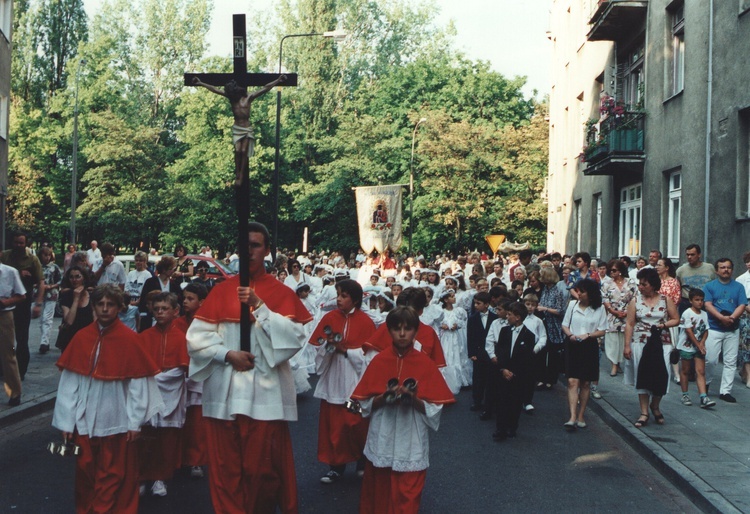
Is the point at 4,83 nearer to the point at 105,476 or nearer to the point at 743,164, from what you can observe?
the point at 743,164

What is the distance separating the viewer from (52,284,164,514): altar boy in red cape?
18.2 ft

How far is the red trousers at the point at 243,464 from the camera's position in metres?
5.29

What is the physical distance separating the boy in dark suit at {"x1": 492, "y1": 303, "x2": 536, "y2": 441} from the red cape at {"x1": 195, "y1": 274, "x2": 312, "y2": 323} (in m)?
4.44

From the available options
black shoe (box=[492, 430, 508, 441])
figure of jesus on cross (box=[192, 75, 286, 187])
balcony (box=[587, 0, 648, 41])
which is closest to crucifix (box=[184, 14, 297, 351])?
figure of jesus on cross (box=[192, 75, 286, 187])

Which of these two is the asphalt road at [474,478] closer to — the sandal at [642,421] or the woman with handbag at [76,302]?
the sandal at [642,421]

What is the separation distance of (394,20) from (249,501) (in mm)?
57529

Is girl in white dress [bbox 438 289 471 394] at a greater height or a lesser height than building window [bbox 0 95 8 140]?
lesser

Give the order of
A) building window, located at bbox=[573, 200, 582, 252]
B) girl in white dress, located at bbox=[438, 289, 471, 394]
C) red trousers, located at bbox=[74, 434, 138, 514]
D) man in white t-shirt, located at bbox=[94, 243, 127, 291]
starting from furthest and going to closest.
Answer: building window, located at bbox=[573, 200, 582, 252], man in white t-shirt, located at bbox=[94, 243, 127, 291], girl in white dress, located at bbox=[438, 289, 471, 394], red trousers, located at bbox=[74, 434, 138, 514]

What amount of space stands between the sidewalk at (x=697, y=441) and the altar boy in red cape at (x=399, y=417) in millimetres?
2448

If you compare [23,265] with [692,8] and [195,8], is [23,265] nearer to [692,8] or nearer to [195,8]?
[692,8]

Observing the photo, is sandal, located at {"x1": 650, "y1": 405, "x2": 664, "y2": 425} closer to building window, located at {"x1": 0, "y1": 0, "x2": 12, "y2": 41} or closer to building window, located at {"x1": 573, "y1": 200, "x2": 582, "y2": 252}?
building window, located at {"x1": 573, "y1": 200, "x2": 582, "y2": 252}

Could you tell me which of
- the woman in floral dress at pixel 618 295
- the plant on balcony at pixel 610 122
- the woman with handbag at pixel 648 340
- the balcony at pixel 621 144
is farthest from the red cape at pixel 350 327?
the plant on balcony at pixel 610 122

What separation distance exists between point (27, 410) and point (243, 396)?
5.57m

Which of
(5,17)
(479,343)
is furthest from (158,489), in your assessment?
(5,17)
